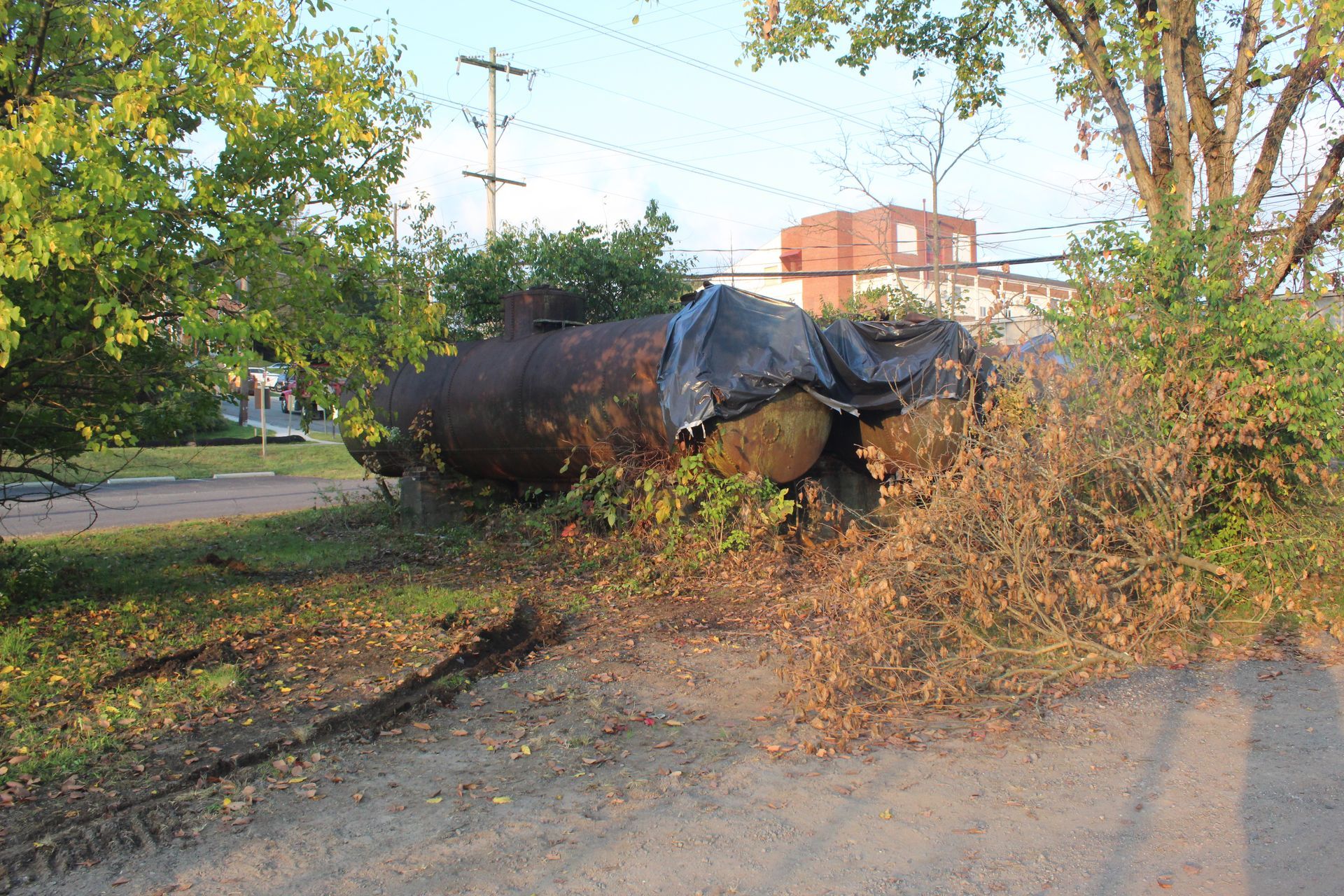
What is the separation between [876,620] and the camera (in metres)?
5.70

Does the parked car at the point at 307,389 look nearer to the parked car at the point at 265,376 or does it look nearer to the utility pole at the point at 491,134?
the parked car at the point at 265,376

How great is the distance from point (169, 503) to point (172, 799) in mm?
13741

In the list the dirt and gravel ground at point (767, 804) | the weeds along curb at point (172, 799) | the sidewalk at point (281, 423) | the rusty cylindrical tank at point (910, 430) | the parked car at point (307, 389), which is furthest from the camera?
the sidewalk at point (281, 423)

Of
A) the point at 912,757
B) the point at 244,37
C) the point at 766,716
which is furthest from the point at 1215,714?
the point at 244,37

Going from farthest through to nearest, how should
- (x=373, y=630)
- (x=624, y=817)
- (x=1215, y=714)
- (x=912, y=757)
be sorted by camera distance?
1. (x=373, y=630)
2. (x=1215, y=714)
3. (x=912, y=757)
4. (x=624, y=817)

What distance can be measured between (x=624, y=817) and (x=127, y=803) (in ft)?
6.90

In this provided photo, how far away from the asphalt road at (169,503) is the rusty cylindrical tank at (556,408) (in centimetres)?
292

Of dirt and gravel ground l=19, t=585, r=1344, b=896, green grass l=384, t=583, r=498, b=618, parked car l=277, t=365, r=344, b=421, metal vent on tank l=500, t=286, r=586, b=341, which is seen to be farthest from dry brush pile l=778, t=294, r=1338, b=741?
metal vent on tank l=500, t=286, r=586, b=341

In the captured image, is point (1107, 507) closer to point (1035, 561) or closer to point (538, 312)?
point (1035, 561)

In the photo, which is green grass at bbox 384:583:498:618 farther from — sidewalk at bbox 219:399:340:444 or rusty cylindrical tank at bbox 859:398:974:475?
sidewalk at bbox 219:399:340:444

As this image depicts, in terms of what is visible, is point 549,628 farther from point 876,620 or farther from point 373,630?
point 876,620

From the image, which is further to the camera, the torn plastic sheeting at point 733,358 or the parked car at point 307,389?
the torn plastic sheeting at point 733,358

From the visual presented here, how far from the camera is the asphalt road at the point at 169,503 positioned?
1375cm

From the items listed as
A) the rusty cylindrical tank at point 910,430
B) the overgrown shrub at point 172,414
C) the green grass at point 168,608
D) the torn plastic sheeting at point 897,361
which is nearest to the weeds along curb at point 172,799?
the green grass at point 168,608
